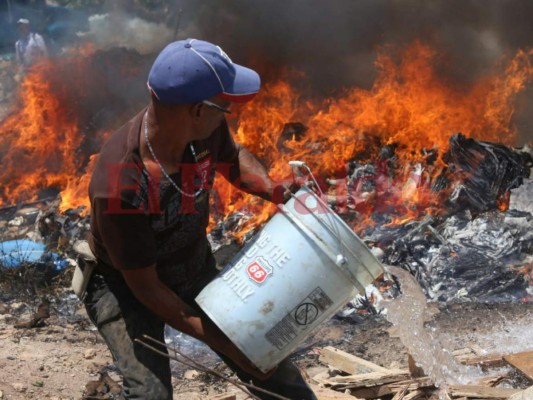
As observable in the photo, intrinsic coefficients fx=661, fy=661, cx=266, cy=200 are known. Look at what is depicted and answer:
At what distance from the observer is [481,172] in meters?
7.47

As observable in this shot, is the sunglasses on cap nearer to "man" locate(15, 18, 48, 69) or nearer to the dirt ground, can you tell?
the dirt ground

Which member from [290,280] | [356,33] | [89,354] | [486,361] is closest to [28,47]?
[356,33]

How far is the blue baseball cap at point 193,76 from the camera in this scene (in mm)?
2525

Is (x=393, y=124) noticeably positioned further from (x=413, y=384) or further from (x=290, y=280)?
(x=290, y=280)

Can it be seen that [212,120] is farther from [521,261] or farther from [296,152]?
[296,152]

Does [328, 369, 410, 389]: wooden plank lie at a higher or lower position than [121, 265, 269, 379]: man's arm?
lower

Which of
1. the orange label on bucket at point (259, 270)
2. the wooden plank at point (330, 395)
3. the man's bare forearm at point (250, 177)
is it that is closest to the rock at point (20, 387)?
the wooden plank at point (330, 395)

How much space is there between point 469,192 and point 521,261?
115cm

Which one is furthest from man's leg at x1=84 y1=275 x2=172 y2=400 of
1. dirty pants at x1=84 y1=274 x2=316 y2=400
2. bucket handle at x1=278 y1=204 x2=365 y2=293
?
bucket handle at x1=278 y1=204 x2=365 y2=293

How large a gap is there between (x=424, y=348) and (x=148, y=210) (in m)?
2.33

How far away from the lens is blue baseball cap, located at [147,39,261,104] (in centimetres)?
253

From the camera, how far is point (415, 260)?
21.1ft

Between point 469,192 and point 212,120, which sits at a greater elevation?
point 212,120

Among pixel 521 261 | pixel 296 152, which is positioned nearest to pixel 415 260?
pixel 521 261
